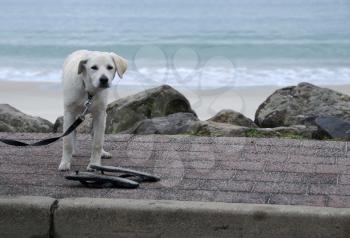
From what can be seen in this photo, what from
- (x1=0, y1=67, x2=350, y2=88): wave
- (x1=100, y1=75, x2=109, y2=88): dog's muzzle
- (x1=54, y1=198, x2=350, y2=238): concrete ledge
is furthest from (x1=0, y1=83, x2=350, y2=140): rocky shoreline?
(x1=0, y1=67, x2=350, y2=88): wave

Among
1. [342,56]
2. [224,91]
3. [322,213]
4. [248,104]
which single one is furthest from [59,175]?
[342,56]

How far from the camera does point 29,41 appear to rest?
36.0 metres

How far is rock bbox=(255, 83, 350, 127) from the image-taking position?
10195 mm

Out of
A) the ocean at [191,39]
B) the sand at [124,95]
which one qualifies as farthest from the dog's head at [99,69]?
the sand at [124,95]

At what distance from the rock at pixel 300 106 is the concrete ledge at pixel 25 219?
529 cm

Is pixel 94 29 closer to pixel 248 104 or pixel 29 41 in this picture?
pixel 29 41

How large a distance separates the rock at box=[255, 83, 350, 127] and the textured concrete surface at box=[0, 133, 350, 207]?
2554mm

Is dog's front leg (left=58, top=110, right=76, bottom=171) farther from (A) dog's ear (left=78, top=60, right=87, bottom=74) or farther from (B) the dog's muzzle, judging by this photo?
(B) the dog's muzzle

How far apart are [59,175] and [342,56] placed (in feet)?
82.9

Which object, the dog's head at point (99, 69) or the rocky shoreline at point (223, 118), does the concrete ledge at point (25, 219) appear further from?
the rocky shoreline at point (223, 118)

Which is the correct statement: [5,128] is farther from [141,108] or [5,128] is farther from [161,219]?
[161,219]

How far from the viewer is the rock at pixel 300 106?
10195mm

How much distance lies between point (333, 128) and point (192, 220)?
12.9 feet

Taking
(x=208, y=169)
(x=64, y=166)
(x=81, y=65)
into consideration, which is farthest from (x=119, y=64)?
(x=208, y=169)
